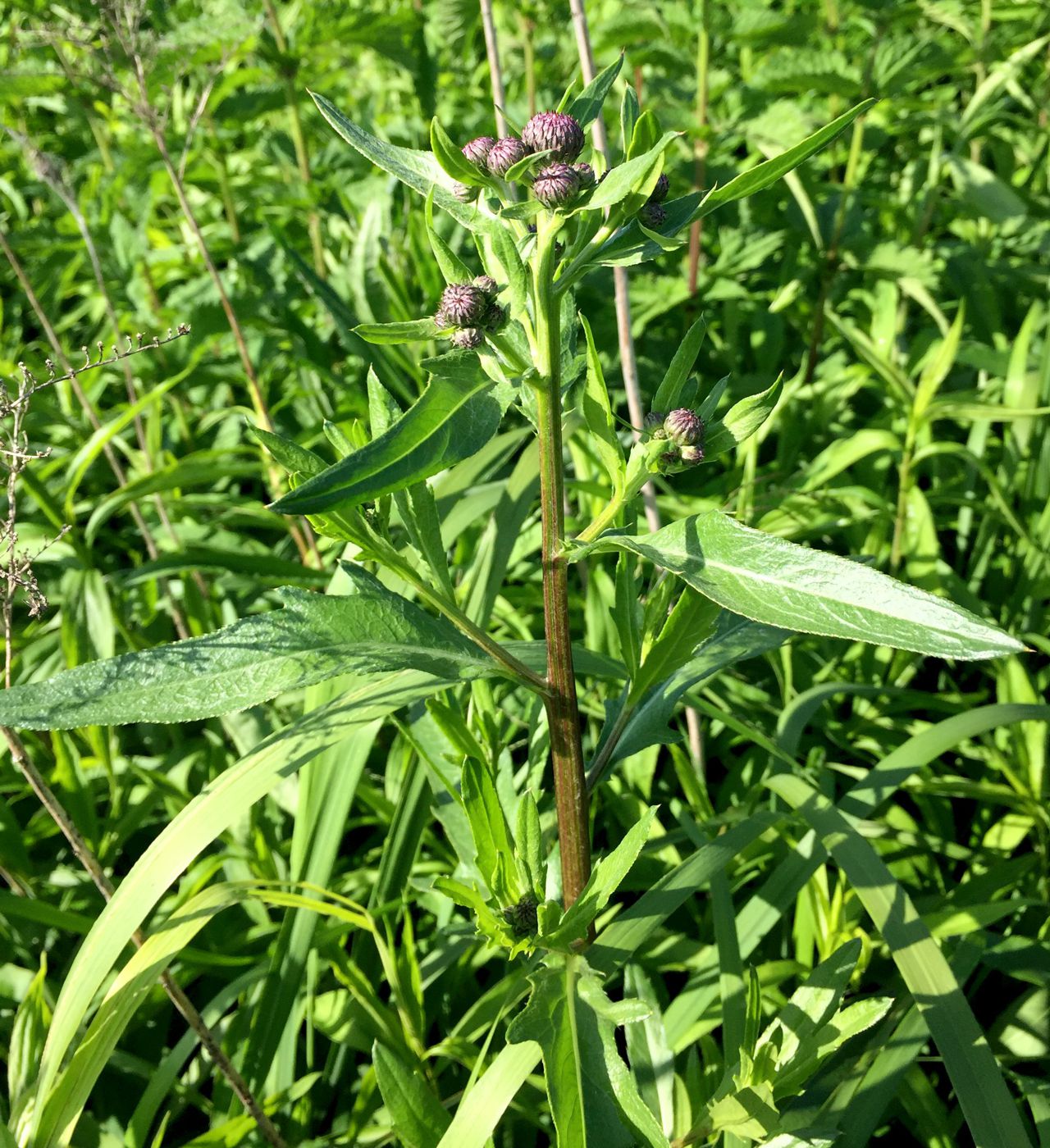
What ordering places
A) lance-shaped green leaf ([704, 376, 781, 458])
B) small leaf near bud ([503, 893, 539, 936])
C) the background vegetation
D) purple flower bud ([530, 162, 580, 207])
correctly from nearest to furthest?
purple flower bud ([530, 162, 580, 207]), lance-shaped green leaf ([704, 376, 781, 458]), small leaf near bud ([503, 893, 539, 936]), the background vegetation

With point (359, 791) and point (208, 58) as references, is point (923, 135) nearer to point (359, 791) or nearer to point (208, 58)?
point (208, 58)

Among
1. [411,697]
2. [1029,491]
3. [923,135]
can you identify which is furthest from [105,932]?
[923,135]

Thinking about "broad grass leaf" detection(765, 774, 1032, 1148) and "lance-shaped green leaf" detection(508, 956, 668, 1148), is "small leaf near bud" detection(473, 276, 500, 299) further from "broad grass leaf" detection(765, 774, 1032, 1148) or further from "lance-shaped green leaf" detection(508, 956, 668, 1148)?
"broad grass leaf" detection(765, 774, 1032, 1148)

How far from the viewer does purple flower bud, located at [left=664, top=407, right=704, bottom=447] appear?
101 centimetres

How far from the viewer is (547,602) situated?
1066mm

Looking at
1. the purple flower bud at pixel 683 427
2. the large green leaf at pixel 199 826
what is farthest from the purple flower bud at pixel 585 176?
the large green leaf at pixel 199 826

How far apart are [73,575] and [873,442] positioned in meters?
1.91

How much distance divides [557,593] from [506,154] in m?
0.44

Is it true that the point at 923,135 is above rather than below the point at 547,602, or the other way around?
above

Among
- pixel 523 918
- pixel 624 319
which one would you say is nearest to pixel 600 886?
pixel 523 918

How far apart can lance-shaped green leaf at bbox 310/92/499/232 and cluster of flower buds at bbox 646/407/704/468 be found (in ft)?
0.88

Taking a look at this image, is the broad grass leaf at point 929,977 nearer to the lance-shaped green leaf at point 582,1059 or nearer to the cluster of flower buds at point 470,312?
the lance-shaped green leaf at point 582,1059

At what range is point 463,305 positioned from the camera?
34.9 inches

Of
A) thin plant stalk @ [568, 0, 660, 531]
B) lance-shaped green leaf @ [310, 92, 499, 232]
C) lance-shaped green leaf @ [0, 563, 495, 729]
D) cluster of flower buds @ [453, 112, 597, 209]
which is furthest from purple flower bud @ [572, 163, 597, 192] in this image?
thin plant stalk @ [568, 0, 660, 531]
